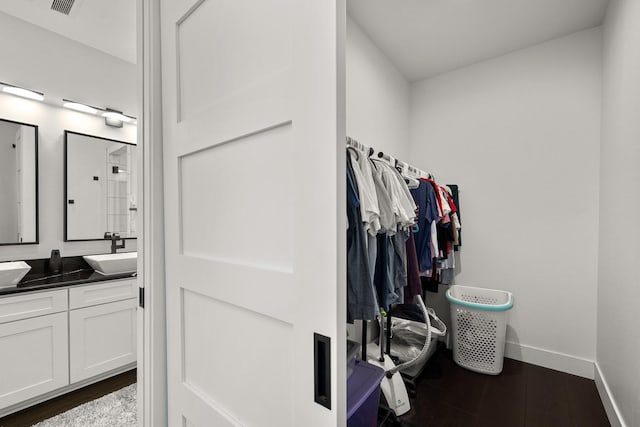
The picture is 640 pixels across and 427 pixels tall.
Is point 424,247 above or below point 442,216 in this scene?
below

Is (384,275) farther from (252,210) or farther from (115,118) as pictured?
(115,118)

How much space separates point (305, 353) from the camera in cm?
58

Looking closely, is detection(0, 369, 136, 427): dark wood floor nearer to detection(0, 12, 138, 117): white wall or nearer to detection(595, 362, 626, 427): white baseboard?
detection(0, 12, 138, 117): white wall

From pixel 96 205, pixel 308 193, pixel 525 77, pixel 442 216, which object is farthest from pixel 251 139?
pixel 525 77

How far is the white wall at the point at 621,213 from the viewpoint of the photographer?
4.69 ft

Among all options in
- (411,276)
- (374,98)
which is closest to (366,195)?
(411,276)

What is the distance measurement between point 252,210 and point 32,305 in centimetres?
205

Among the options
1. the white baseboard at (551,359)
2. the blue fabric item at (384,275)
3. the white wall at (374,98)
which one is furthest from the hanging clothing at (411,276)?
the white baseboard at (551,359)

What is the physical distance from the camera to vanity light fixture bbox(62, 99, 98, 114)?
2.24m

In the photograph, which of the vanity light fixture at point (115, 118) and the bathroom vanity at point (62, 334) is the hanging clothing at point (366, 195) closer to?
the bathroom vanity at point (62, 334)

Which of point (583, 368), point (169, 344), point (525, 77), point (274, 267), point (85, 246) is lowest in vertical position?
point (583, 368)

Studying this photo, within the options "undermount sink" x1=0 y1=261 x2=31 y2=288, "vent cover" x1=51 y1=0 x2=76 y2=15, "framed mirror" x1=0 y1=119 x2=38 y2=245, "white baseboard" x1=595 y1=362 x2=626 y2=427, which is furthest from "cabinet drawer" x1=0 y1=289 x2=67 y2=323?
"white baseboard" x1=595 y1=362 x2=626 y2=427

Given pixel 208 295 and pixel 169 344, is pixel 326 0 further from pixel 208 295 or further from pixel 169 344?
pixel 169 344

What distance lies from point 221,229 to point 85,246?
90.2 inches
